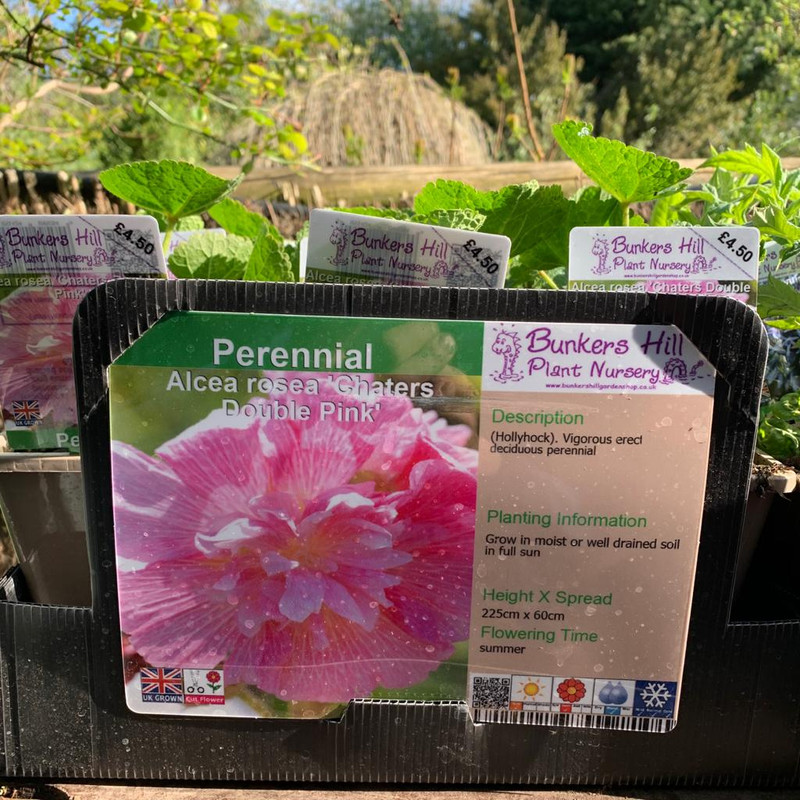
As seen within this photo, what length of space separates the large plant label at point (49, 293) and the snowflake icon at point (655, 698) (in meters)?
0.46

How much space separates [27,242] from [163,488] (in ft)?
0.72

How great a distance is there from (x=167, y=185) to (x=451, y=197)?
0.24 m

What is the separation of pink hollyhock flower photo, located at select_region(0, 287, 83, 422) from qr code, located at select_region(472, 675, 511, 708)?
A: 1.21 ft

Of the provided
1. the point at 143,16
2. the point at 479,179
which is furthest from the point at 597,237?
the point at 143,16

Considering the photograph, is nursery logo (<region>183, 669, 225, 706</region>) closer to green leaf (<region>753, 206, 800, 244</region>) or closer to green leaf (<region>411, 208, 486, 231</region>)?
green leaf (<region>411, 208, 486, 231</region>)

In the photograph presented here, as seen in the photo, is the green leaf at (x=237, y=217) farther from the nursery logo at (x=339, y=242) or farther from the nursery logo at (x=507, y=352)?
the nursery logo at (x=507, y=352)

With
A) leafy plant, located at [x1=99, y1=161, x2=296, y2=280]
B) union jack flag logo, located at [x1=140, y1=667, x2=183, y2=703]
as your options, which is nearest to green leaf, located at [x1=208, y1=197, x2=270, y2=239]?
leafy plant, located at [x1=99, y1=161, x2=296, y2=280]

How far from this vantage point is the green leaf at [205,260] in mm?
566

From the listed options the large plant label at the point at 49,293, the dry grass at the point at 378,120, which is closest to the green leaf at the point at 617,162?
the large plant label at the point at 49,293

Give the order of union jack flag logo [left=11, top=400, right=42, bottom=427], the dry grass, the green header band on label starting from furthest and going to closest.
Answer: the dry grass → union jack flag logo [left=11, top=400, right=42, bottom=427] → the green header band on label

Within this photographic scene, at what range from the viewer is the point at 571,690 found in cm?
46

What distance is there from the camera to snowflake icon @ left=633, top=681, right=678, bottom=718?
0.45 metres

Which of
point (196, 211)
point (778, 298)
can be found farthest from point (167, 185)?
point (778, 298)

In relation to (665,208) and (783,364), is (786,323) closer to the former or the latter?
(783,364)
